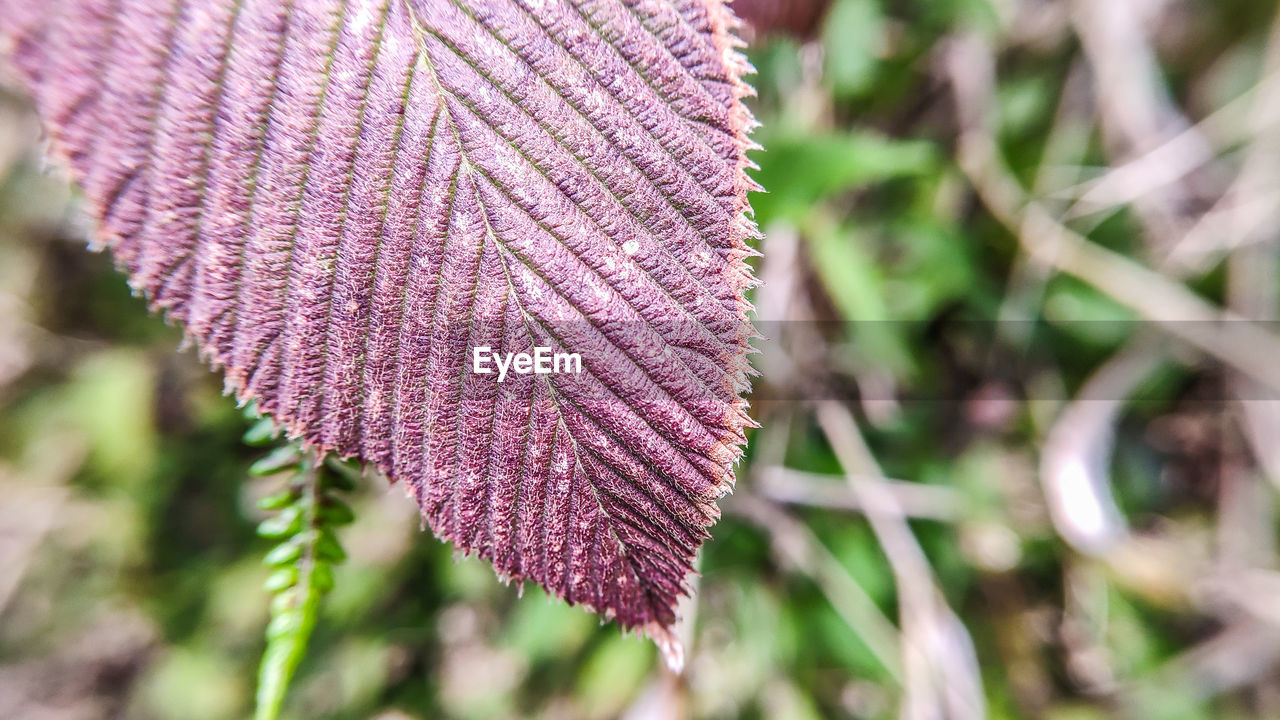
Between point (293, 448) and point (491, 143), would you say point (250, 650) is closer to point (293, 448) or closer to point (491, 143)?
point (293, 448)

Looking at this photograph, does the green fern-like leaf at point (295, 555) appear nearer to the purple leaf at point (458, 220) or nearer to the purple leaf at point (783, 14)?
the purple leaf at point (458, 220)

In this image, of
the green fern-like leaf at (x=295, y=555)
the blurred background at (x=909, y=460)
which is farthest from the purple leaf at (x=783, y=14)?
the green fern-like leaf at (x=295, y=555)

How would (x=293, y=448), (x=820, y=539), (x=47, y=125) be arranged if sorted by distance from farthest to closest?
1. (x=820, y=539)
2. (x=293, y=448)
3. (x=47, y=125)

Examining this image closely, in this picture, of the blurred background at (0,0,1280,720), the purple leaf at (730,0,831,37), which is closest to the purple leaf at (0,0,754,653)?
the purple leaf at (730,0,831,37)

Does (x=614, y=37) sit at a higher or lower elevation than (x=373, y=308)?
higher

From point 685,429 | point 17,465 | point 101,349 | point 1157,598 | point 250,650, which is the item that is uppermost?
point 685,429

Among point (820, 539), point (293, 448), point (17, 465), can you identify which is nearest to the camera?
point (293, 448)

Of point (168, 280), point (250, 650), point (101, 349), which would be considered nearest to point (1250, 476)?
point (168, 280)

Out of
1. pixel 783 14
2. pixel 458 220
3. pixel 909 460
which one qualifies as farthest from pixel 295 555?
pixel 909 460
